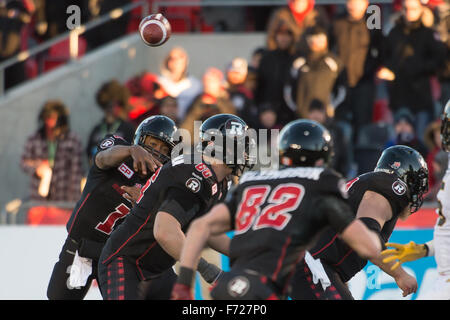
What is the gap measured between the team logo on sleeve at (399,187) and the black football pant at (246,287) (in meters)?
A: 1.65

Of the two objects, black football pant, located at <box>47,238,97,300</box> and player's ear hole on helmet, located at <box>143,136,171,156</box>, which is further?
black football pant, located at <box>47,238,97,300</box>

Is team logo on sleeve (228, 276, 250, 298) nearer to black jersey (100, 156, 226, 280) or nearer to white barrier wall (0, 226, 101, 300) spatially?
black jersey (100, 156, 226, 280)

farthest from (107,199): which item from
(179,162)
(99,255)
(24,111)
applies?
(24,111)

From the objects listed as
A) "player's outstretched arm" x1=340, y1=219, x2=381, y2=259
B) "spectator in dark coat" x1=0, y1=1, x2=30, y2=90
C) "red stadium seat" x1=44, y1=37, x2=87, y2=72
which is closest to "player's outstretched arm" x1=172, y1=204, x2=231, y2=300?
"player's outstretched arm" x1=340, y1=219, x2=381, y2=259

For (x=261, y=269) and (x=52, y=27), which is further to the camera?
(x=52, y=27)

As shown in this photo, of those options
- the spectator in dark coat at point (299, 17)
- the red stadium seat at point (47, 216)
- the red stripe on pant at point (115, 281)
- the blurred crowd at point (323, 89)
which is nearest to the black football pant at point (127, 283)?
the red stripe on pant at point (115, 281)

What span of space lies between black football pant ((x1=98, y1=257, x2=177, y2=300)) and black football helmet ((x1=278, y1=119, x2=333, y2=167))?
148 cm

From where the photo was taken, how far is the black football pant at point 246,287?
16.0 ft

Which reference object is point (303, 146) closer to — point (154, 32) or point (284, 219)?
point (284, 219)

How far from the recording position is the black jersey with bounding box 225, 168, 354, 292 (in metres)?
4.94

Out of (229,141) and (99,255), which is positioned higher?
(229,141)

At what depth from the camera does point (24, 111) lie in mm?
12742
